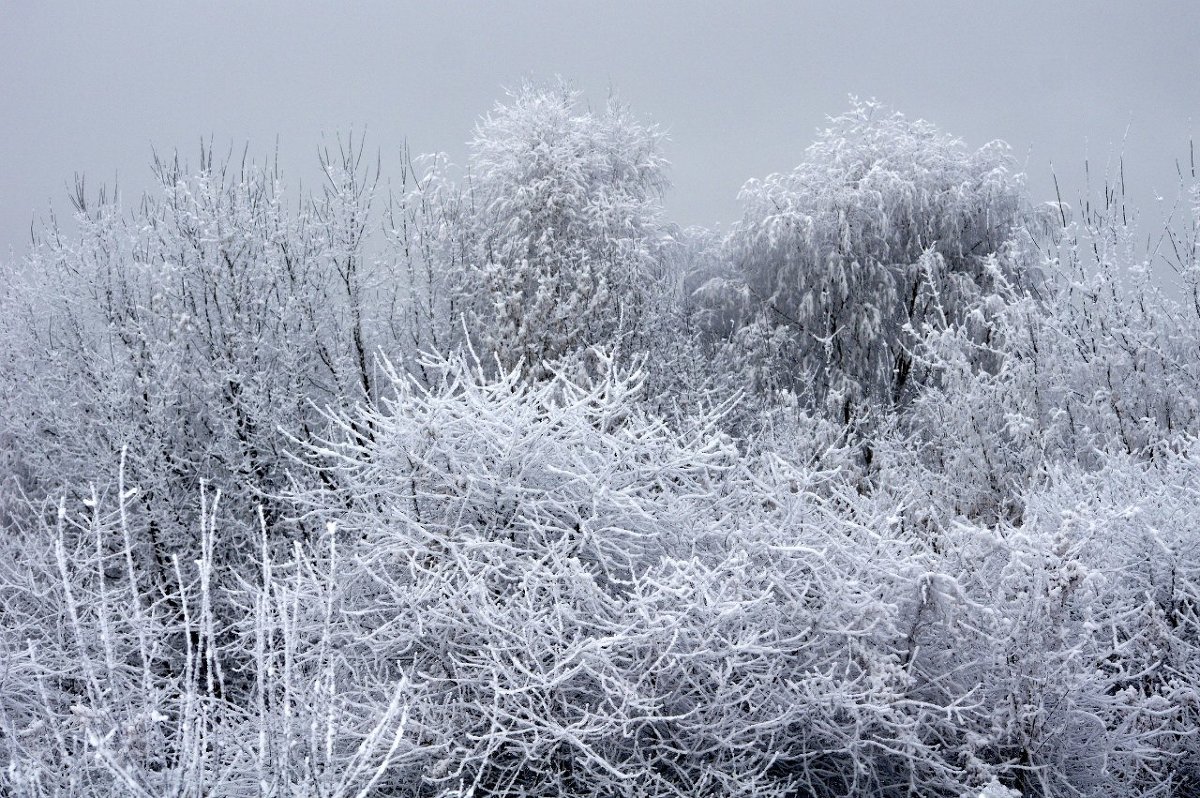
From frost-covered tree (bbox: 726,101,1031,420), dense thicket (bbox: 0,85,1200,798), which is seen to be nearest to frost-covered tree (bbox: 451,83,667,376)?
dense thicket (bbox: 0,85,1200,798)

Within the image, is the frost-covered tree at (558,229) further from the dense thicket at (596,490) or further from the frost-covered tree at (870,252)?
the frost-covered tree at (870,252)

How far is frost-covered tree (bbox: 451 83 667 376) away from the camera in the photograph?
18.5 m

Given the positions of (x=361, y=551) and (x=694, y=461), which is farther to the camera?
(x=694, y=461)

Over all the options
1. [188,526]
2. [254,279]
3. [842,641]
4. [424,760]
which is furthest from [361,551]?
[254,279]

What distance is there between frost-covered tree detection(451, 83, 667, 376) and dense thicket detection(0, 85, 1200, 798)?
0.12 m

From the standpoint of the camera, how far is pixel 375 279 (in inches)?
709

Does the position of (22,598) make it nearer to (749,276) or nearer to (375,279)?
(375,279)

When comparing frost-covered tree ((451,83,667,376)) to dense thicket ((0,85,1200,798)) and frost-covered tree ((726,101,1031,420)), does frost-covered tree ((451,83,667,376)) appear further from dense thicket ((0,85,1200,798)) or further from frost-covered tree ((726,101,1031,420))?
frost-covered tree ((726,101,1031,420))

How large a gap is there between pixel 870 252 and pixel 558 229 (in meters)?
6.85

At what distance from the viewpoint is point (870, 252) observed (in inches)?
874

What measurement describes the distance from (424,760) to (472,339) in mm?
13573

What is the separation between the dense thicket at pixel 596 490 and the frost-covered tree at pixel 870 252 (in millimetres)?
102

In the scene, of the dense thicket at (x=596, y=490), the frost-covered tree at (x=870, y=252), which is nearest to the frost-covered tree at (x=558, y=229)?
the dense thicket at (x=596, y=490)

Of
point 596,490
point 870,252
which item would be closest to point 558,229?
point 870,252
